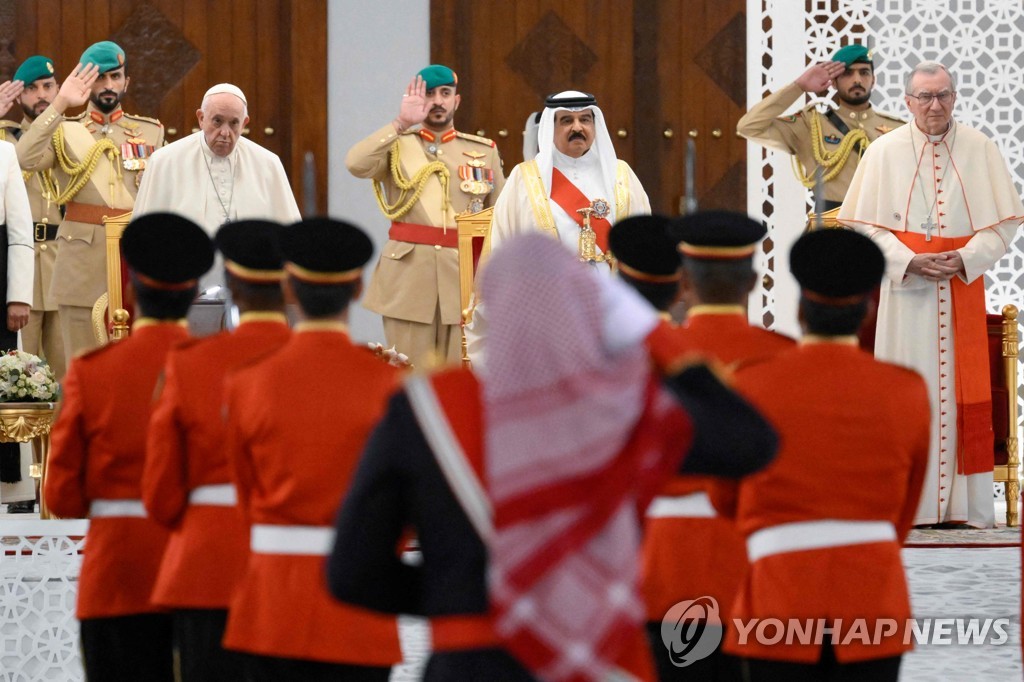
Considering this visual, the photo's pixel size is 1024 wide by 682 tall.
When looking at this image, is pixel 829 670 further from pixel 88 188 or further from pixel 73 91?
pixel 88 188

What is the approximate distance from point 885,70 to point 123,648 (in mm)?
5986

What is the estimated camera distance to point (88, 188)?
8.45 meters

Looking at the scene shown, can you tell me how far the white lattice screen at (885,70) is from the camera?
27.6ft

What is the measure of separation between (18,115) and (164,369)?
6.67 m

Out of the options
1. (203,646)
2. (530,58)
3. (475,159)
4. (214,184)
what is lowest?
(203,646)

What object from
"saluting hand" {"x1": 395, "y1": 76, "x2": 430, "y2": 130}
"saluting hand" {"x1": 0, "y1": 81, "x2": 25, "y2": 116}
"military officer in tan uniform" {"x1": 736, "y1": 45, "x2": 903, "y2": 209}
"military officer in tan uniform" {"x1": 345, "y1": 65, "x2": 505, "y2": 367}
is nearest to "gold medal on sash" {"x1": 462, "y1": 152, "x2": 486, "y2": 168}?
"military officer in tan uniform" {"x1": 345, "y1": 65, "x2": 505, "y2": 367}

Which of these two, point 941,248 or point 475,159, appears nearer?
point 941,248

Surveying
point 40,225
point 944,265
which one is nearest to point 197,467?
point 944,265

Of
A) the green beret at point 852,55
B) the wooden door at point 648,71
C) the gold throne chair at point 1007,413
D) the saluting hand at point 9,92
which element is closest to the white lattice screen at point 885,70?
the green beret at point 852,55

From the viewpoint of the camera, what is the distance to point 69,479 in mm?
3643

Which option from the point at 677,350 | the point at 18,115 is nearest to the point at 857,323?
the point at 677,350

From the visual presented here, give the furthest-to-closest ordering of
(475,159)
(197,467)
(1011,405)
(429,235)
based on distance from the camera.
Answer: (475,159)
(429,235)
(1011,405)
(197,467)

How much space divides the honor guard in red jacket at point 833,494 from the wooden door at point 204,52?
22.6 feet

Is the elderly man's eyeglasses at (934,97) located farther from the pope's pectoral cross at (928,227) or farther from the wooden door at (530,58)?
the wooden door at (530,58)
